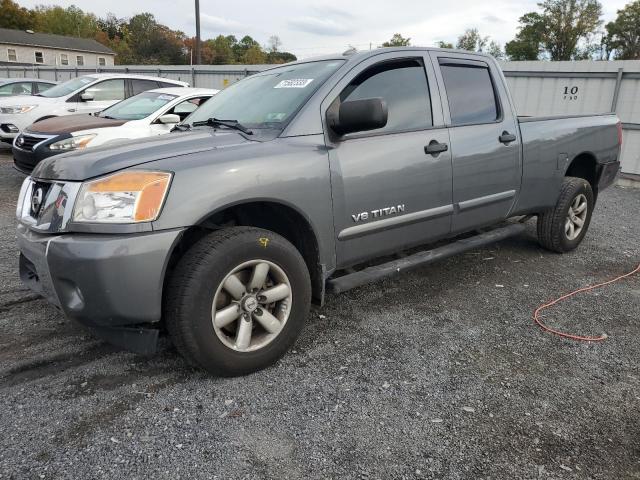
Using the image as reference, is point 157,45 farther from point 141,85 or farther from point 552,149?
point 552,149

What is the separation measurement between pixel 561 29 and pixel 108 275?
76.0 m

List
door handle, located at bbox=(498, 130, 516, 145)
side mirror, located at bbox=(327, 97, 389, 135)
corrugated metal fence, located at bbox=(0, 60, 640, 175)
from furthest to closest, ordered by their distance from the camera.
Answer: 1. corrugated metal fence, located at bbox=(0, 60, 640, 175)
2. door handle, located at bbox=(498, 130, 516, 145)
3. side mirror, located at bbox=(327, 97, 389, 135)

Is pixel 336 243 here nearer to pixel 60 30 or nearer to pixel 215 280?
pixel 215 280

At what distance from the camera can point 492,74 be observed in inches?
163

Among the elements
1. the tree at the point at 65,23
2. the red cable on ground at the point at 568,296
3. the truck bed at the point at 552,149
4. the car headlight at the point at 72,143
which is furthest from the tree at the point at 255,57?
the red cable on ground at the point at 568,296

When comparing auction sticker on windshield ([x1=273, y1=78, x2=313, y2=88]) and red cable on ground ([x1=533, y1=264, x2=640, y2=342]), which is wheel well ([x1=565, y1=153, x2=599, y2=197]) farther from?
auction sticker on windshield ([x1=273, y1=78, x2=313, y2=88])

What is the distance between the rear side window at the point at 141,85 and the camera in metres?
9.50

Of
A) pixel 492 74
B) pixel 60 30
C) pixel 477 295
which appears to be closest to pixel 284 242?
pixel 477 295

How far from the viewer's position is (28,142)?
22.2ft

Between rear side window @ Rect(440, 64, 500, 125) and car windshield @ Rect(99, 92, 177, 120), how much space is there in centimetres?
490

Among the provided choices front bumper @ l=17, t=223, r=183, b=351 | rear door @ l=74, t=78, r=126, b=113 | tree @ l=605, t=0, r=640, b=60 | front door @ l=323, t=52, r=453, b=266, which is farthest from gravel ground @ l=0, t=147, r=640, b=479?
tree @ l=605, t=0, r=640, b=60

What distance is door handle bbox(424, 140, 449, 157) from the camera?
10.8 ft

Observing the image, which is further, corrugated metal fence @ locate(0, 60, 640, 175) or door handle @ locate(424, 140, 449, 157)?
corrugated metal fence @ locate(0, 60, 640, 175)

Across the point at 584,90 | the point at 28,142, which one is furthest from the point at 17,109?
the point at 584,90
